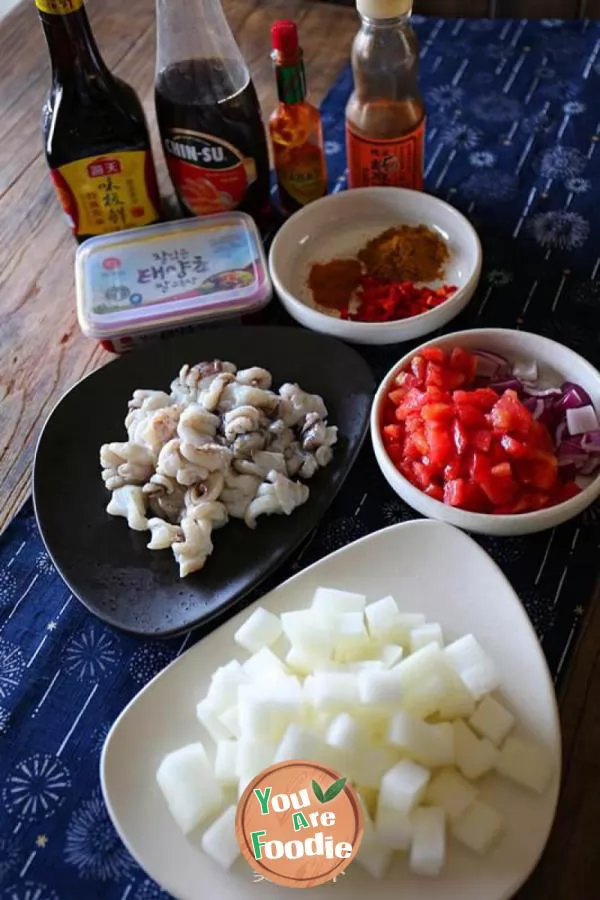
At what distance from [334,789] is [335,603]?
17cm

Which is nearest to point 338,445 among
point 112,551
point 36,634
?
point 112,551

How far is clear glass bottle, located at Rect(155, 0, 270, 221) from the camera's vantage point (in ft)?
3.57

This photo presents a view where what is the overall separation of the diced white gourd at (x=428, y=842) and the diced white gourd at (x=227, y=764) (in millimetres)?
152

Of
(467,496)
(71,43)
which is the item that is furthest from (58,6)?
(467,496)

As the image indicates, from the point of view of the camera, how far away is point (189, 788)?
27.4 inches

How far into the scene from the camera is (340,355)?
103cm

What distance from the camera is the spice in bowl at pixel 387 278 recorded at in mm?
1090

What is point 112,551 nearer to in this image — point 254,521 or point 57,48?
point 254,521

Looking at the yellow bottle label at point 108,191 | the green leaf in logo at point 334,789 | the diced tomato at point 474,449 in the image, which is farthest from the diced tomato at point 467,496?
the yellow bottle label at point 108,191

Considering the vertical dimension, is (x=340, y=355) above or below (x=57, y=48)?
below

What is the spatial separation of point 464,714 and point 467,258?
636 mm

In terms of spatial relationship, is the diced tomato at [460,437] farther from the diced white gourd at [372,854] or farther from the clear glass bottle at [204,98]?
the clear glass bottle at [204,98]

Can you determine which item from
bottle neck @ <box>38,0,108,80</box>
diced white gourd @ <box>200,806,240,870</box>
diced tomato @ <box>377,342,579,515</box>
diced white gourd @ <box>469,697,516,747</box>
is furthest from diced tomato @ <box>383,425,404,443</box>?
bottle neck @ <box>38,0,108,80</box>

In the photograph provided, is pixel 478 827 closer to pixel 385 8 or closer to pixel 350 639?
pixel 350 639
